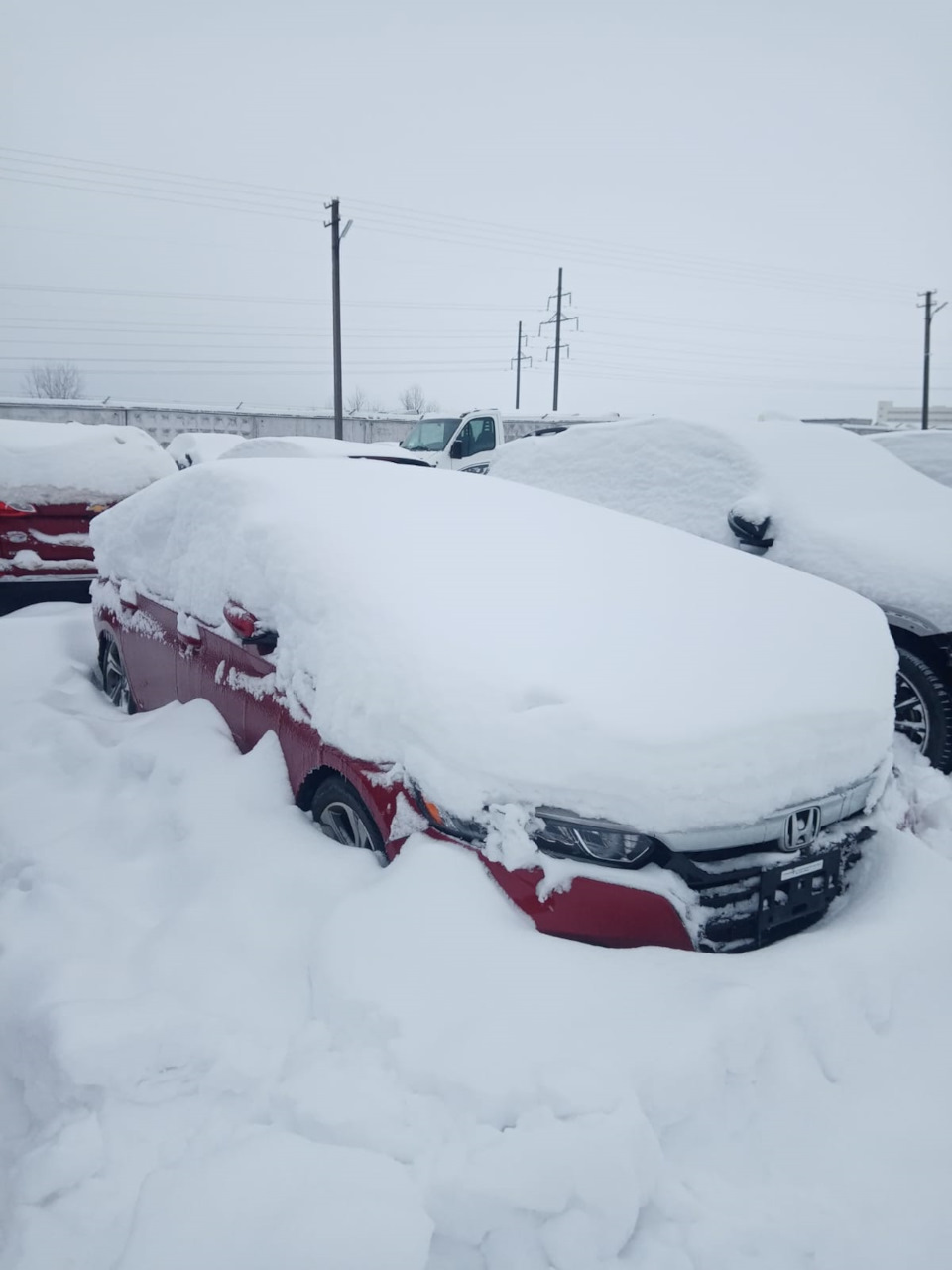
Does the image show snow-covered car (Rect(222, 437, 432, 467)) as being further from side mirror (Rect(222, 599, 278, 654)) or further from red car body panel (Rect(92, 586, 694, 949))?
side mirror (Rect(222, 599, 278, 654))

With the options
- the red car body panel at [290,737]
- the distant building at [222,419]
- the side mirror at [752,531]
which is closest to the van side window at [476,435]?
the side mirror at [752,531]

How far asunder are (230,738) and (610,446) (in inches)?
138

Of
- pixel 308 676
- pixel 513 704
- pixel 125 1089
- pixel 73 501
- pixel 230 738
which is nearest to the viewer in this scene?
pixel 125 1089

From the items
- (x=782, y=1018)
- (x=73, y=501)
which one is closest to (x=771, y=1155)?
(x=782, y=1018)

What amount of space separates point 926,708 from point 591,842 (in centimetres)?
275

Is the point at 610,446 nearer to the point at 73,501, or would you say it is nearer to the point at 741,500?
the point at 741,500

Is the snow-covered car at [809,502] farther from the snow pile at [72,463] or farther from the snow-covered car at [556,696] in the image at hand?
the snow pile at [72,463]

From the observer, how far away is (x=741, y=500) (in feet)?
15.2

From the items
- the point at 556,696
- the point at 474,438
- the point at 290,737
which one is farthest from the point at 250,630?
the point at 474,438

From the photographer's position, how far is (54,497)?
5914 millimetres

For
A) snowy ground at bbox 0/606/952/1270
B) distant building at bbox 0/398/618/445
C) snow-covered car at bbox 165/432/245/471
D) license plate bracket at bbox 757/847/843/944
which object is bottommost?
snowy ground at bbox 0/606/952/1270

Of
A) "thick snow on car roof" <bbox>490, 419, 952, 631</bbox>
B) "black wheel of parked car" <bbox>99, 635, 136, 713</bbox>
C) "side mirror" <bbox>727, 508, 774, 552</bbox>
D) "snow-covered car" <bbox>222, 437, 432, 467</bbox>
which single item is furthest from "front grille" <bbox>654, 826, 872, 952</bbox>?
"snow-covered car" <bbox>222, 437, 432, 467</bbox>

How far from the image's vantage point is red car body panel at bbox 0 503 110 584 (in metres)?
5.86

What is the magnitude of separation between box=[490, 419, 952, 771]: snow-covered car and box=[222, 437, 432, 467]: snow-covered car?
9.52 ft
